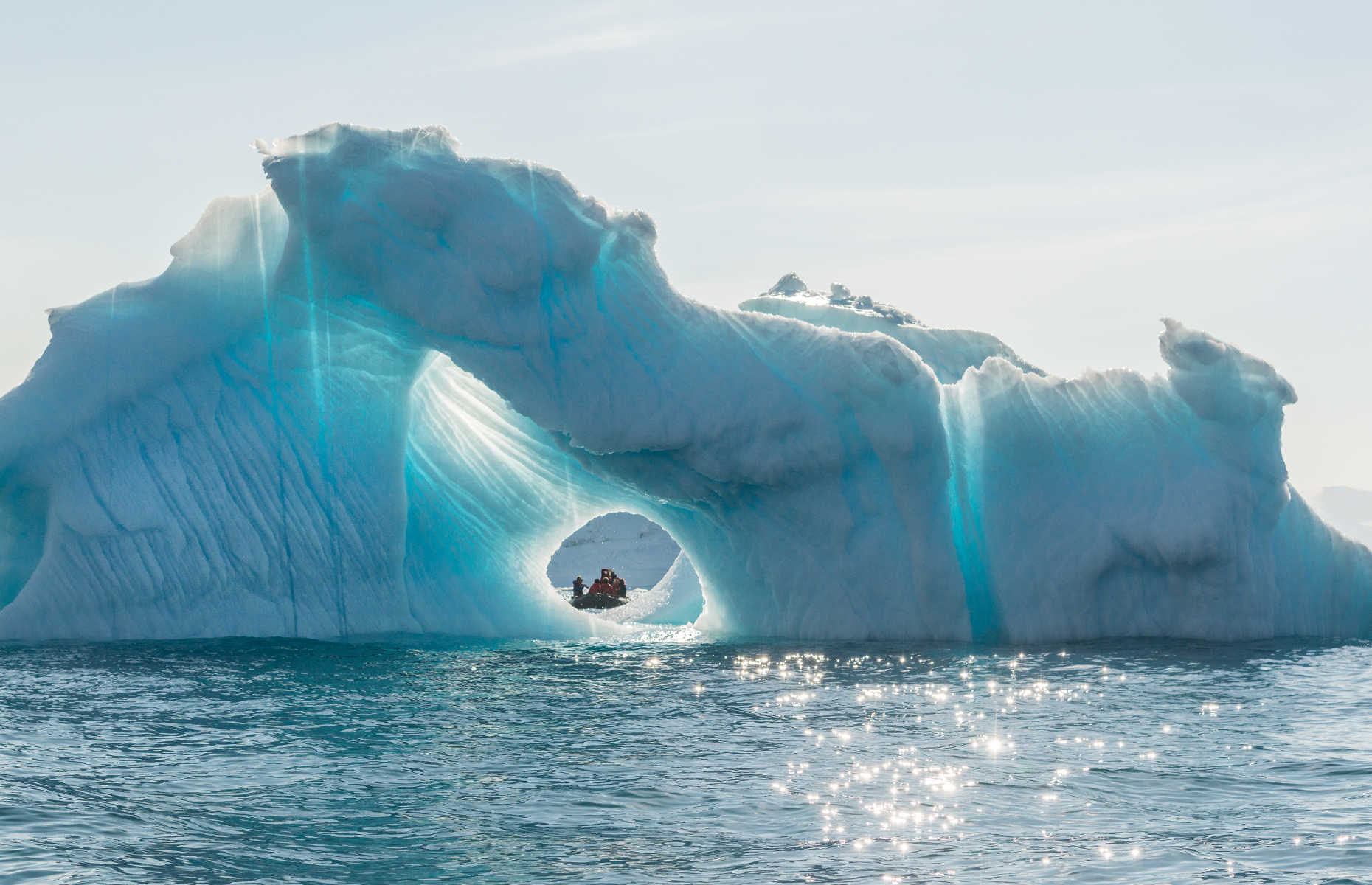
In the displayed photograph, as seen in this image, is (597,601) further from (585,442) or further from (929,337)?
(585,442)

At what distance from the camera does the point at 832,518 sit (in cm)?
1831

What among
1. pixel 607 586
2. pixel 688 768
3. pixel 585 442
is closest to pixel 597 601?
pixel 607 586

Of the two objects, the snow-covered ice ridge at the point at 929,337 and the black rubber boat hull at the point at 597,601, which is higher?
the snow-covered ice ridge at the point at 929,337

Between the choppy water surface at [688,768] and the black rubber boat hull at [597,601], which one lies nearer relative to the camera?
the choppy water surface at [688,768]

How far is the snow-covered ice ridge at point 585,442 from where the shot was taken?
17891 mm

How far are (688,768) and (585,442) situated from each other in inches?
307

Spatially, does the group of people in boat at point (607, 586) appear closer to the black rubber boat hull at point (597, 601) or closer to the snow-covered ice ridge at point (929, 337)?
the black rubber boat hull at point (597, 601)

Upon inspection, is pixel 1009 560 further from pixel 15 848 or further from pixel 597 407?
pixel 15 848

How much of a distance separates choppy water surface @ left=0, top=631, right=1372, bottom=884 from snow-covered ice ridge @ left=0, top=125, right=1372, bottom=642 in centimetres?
190

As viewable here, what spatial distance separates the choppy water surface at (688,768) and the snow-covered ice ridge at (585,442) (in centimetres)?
190

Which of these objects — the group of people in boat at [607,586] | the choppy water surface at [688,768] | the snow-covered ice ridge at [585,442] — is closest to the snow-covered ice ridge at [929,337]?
the snow-covered ice ridge at [585,442]

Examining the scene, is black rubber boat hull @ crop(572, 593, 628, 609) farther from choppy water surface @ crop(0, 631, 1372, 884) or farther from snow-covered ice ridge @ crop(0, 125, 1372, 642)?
choppy water surface @ crop(0, 631, 1372, 884)

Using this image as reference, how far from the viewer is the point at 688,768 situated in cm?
1088

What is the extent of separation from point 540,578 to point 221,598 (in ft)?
15.7
